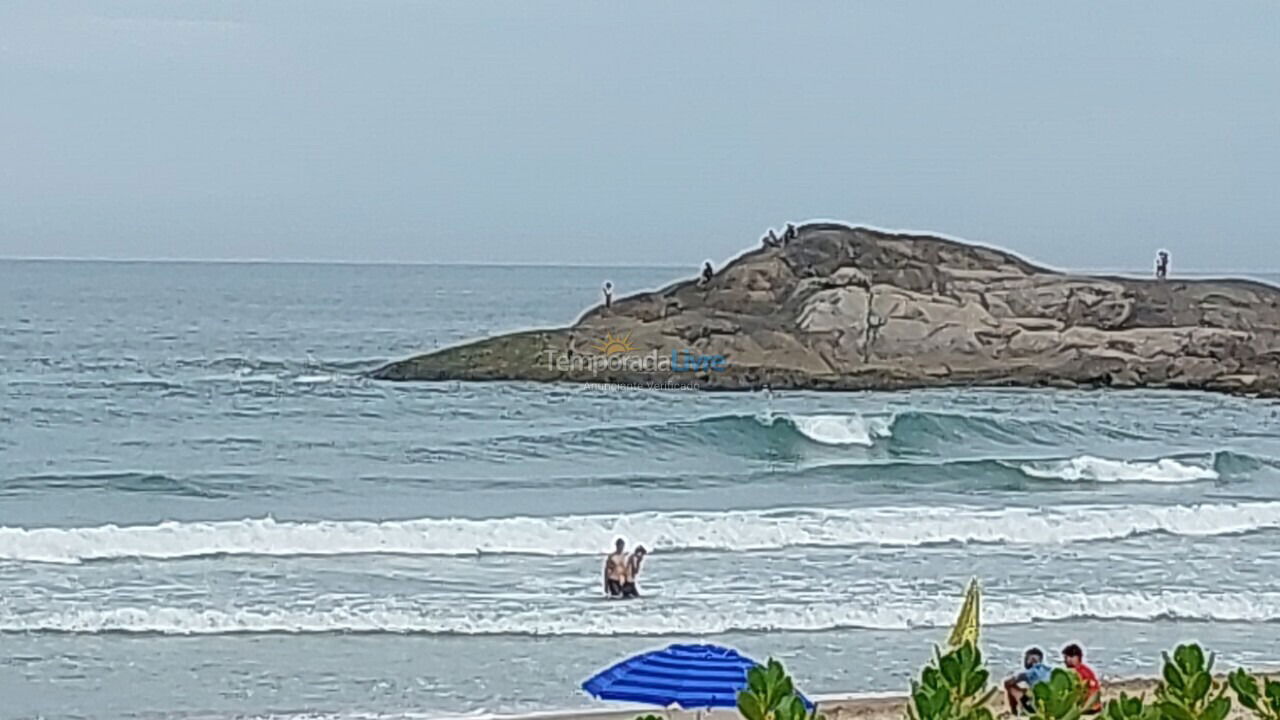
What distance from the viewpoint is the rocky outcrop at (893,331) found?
39656 mm

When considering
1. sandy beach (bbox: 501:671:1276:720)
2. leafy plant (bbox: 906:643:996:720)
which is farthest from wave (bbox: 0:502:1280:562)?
leafy plant (bbox: 906:643:996:720)

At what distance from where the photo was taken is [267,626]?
1481cm

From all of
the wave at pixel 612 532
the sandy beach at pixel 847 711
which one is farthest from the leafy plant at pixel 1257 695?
the wave at pixel 612 532

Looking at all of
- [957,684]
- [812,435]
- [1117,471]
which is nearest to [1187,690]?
[957,684]

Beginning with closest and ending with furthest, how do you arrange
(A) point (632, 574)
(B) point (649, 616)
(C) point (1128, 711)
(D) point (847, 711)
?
(C) point (1128, 711), (D) point (847, 711), (B) point (649, 616), (A) point (632, 574)

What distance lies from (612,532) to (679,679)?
40.0 ft

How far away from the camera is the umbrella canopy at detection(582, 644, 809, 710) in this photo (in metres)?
8.60

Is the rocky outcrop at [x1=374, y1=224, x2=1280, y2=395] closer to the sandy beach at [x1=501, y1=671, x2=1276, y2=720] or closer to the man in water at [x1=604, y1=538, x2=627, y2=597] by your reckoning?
the man in water at [x1=604, y1=538, x2=627, y2=597]

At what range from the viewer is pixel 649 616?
1541 centimetres

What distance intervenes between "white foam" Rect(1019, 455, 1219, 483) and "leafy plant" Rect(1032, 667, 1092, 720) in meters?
24.9

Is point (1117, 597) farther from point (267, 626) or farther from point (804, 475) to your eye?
point (804, 475)

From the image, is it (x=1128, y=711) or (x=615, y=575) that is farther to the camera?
(x=615, y=575)

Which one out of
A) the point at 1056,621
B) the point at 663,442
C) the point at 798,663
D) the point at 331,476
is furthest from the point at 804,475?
the point at 798,663

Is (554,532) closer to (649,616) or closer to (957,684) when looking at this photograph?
(649,616)
